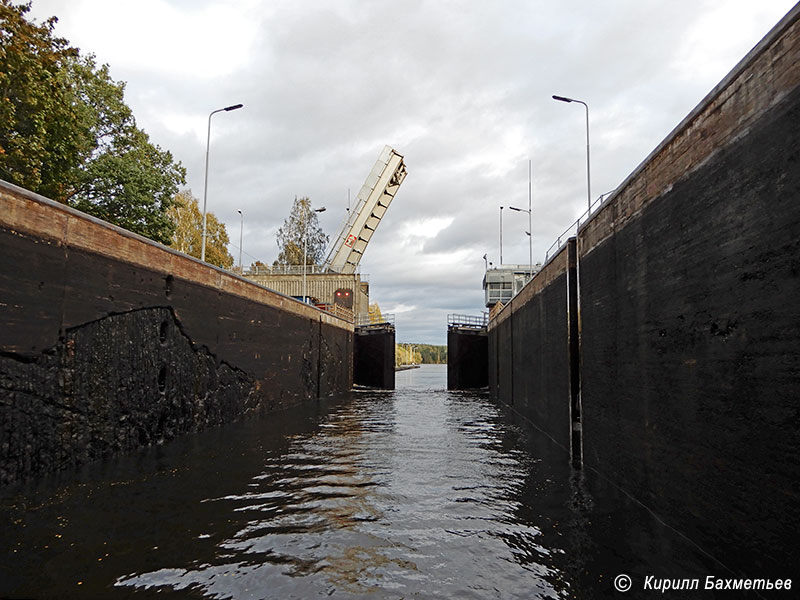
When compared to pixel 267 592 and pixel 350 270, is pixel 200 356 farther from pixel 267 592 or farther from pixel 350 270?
pixel 350 270

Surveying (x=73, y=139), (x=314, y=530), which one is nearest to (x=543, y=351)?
(x=314, y=530)

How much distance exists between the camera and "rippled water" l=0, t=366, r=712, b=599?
4.15 m

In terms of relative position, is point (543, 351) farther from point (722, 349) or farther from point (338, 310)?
point (338, 310)

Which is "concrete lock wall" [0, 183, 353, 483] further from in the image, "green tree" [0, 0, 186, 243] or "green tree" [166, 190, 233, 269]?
"green tree" [166, 190, 233, 269]

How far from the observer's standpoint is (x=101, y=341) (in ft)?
26.8

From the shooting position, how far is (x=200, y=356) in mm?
11734

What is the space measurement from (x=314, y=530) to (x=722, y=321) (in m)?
4.61

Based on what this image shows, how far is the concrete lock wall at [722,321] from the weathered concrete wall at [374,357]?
24644mm

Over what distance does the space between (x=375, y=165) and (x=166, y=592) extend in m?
31.6

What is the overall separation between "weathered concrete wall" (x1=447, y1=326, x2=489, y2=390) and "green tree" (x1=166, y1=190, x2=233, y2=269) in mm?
20548

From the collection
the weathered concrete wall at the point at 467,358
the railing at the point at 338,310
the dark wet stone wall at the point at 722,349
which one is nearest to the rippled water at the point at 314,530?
Answer: the dark wet stone wall at the point at 722,349

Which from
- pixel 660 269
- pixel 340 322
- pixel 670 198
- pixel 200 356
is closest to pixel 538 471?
pixel 660 269

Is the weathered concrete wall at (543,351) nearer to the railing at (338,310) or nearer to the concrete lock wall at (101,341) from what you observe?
the concrete lock wall at (101,341)

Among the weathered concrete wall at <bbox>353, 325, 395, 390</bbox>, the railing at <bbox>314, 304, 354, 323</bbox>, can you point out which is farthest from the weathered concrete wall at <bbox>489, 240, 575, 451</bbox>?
the railing at <bbox>314, 304, 354, 323</bbox>
